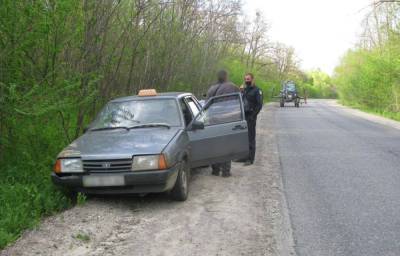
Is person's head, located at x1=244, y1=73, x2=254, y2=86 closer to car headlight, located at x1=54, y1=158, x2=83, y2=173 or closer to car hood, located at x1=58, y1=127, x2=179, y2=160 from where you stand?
car hood, located at x1=58, y1=127, x2=179, y2=160

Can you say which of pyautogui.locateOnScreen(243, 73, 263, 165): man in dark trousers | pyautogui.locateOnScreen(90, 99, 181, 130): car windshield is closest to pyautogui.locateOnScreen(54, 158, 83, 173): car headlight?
pyautogui.locateOnScreen(90, 99, 181, 130): car windshield

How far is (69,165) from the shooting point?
613 centimetres

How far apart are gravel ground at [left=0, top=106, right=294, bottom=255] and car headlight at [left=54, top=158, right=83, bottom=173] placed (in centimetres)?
48

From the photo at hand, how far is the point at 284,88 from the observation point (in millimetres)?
42344

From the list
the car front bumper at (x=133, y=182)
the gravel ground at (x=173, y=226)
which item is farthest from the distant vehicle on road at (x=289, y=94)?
the car front bumper at (x=133, y=182)

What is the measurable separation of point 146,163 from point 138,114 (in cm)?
171

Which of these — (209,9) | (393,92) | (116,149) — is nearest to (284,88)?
(393,92)

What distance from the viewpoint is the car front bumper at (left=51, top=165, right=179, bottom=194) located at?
19.4 ft

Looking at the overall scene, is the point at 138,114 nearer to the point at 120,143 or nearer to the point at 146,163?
the point at 120,143

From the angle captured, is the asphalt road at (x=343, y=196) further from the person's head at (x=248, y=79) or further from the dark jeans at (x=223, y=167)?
the person's head at (x=248, y=79)

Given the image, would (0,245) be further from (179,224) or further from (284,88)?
(284,88)

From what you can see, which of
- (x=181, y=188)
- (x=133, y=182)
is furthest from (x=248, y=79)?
(x=133, y=182)

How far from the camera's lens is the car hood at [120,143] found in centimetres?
605

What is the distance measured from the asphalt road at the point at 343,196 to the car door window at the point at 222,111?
4.66 ft
